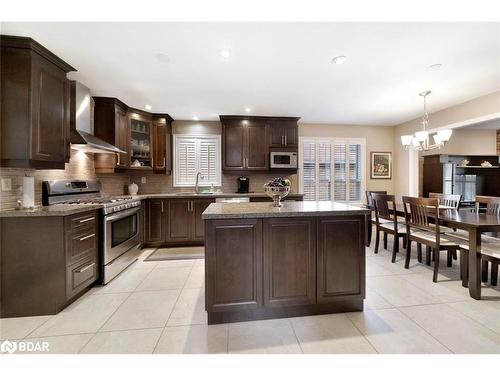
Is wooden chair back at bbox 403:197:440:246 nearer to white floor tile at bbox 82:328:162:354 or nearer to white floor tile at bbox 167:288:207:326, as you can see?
white floor tile at bbox 167:288:207:326

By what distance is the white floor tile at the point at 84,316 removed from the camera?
178 cm

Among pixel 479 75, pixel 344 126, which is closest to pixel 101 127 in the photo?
pixel 344 126

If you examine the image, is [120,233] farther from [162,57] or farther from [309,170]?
[309,170]

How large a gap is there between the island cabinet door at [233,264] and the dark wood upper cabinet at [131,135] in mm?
2763

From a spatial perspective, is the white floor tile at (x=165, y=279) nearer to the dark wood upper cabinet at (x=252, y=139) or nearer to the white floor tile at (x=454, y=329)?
the dark wood upper cabinet at (x=252, y=139)

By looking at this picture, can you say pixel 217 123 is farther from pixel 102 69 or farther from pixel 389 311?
pixel 389 311

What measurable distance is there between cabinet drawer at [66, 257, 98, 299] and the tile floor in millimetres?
129

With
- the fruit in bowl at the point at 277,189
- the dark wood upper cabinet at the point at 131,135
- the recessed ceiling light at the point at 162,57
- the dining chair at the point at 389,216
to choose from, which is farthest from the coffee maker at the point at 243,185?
the recessed ceiling light at the point at 162,57

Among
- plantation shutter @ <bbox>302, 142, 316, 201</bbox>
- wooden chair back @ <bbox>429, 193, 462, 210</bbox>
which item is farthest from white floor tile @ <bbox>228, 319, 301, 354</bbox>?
plantation shutter @ <bbox>302, 142, 316, 201</bbox>

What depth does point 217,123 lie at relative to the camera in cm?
486

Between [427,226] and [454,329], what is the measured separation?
1245 millimetres

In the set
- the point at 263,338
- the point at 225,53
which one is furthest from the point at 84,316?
the point at 225,53
